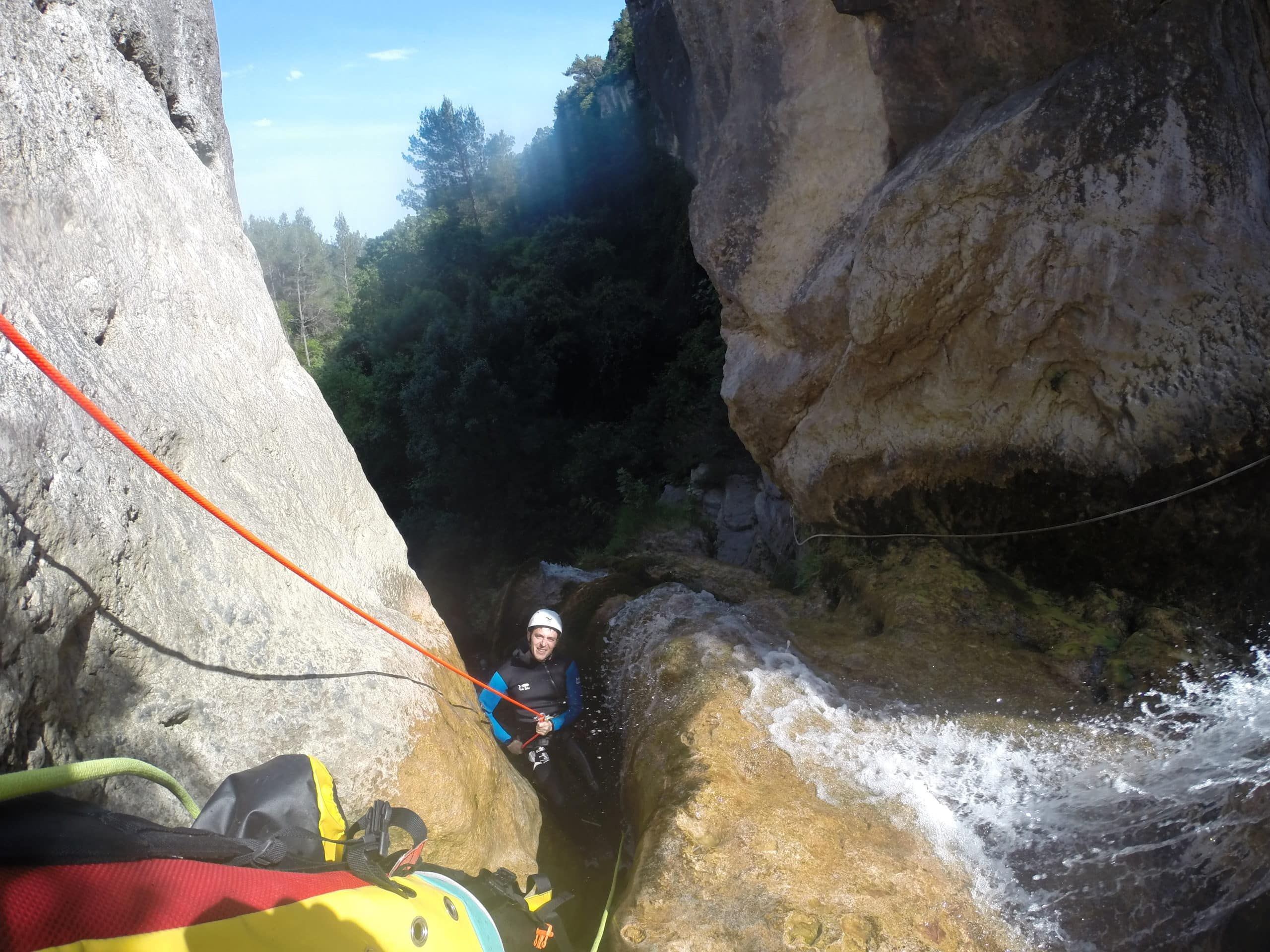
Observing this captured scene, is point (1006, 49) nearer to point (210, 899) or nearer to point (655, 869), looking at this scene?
point (655, 869)

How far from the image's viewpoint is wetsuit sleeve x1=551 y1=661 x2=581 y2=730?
4.91 meters

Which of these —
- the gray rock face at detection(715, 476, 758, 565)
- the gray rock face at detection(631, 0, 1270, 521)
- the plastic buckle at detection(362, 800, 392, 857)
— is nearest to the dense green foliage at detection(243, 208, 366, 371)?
the gray rock face at detection(715, 476, 758, 565)

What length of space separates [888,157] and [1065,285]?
1.87m

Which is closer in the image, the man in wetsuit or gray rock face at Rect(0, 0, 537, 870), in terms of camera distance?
gray rock face at Rect(0, 0, 537, 870)

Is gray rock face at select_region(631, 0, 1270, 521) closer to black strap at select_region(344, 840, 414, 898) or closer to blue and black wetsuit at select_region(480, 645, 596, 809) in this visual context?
blue and black wetsuit at select_region(480, 645, 596, 809)

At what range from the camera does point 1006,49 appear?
5.44m

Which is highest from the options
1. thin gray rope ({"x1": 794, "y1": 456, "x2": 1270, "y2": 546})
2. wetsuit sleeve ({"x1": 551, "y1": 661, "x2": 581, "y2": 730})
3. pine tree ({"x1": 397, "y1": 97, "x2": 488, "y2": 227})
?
pine tree ({"x1": 397, "y1": 97, "x2": 488, "y2": 227})

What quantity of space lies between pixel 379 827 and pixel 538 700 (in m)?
2.20

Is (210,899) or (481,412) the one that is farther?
(481,412)

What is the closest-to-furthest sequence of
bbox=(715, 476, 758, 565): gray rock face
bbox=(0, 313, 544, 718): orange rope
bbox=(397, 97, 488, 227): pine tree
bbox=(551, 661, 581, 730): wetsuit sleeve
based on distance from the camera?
bbox=(0, 313, 544, 718): orange rope
bbox=(551, 661, 581, 730): wetsuit sleeve
bbox=(715, 476, 758, 565): gray rock face
bbox=(397, 97, 488, 227): pine tree

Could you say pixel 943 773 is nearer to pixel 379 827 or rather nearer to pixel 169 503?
A: pixel 379 827

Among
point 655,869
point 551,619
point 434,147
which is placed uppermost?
point 434,147

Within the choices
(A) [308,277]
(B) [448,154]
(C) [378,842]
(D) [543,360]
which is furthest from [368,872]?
(A) [308,277]

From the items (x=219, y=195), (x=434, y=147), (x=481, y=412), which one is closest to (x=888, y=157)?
(x=219, y=195)
